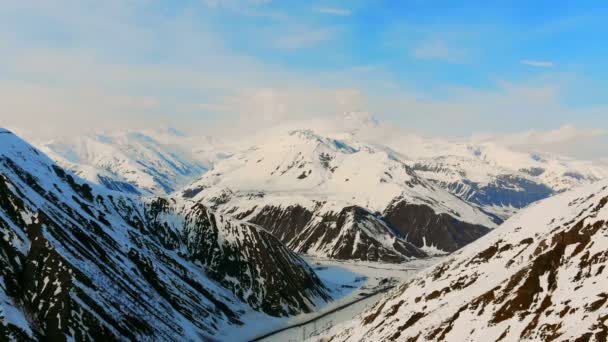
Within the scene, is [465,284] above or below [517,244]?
below

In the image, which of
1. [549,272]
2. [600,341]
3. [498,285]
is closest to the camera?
[600,341]

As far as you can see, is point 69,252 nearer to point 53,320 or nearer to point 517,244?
point 53,320

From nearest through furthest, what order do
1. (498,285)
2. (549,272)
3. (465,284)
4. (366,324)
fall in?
(549,272), (498,285), (465,284), (366,324)

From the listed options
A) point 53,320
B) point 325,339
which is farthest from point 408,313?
point 53,320

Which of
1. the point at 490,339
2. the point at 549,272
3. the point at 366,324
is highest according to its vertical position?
the point at 549,272

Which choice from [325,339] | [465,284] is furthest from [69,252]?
[465,284]

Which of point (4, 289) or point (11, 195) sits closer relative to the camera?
point (4, 289)
